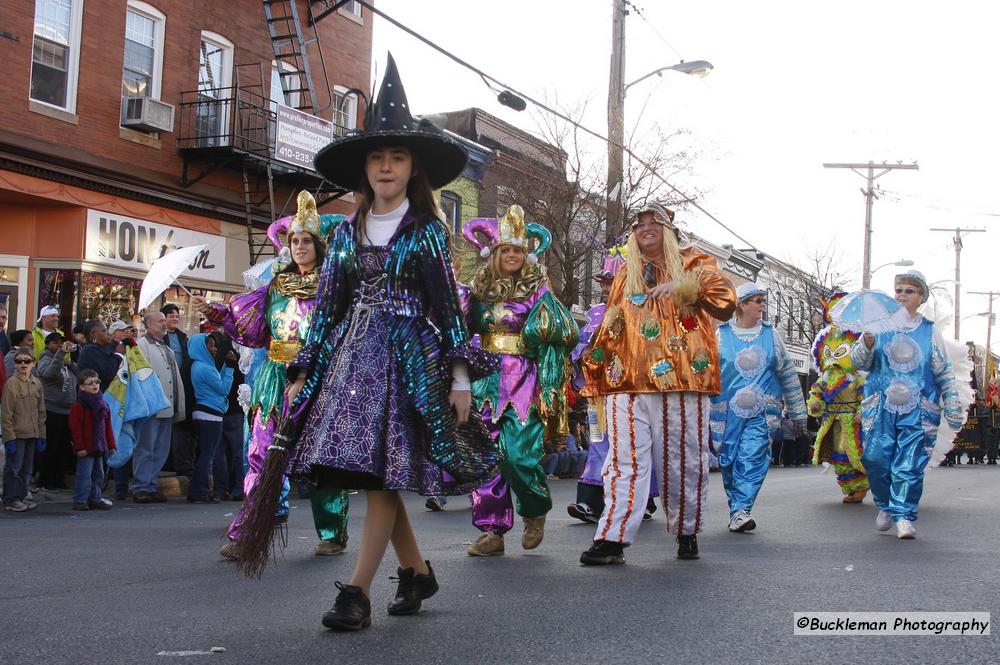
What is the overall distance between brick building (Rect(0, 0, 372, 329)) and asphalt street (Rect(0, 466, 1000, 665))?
33.9 feet

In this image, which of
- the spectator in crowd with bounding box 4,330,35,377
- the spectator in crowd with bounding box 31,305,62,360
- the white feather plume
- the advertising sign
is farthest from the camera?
the advertising sign

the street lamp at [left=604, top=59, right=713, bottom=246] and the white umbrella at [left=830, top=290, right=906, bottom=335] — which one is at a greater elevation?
the street lamp at [left=604, top=59, right=713, bottom=246]

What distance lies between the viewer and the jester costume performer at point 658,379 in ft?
20.4

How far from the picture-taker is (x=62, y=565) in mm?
6195

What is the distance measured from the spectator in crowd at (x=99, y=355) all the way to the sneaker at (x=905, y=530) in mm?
7371

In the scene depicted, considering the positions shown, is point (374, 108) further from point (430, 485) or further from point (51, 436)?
point (51, 436)

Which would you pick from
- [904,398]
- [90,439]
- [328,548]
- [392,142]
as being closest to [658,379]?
[328,548]

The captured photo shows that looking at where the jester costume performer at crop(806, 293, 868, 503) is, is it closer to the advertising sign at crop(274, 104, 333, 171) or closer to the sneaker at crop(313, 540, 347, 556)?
the sneaker at crop(313, 540, 347, 556)

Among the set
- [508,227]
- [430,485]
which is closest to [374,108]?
[430,485]

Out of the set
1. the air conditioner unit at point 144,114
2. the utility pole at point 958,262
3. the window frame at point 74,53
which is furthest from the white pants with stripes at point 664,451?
the utility pole at point 958,262

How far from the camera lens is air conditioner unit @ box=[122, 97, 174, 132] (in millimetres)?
18922

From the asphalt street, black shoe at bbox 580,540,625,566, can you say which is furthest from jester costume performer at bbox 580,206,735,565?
the asphalt street

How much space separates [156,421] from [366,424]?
765 cm

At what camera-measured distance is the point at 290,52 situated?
22.5 m
